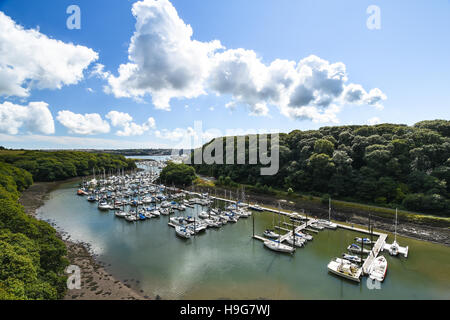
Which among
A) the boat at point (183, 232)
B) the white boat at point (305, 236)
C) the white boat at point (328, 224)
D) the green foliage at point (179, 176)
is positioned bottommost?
the boat at point (183, 232)

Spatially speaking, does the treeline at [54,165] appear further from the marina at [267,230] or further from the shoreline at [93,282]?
the shoreline at [93,282]

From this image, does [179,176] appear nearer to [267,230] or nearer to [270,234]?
[267,230]

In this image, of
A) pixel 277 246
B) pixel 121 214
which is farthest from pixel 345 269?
pixel 121 214

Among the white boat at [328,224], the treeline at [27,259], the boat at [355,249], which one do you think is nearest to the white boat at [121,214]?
the treeline at [27,259]

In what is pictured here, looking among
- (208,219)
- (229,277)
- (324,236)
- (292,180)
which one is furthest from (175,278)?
(292,180)

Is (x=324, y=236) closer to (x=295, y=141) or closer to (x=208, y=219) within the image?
(x=208, y=219)

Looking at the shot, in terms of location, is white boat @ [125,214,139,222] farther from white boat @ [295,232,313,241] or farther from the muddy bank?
white boat @ [295,232,313,241]
